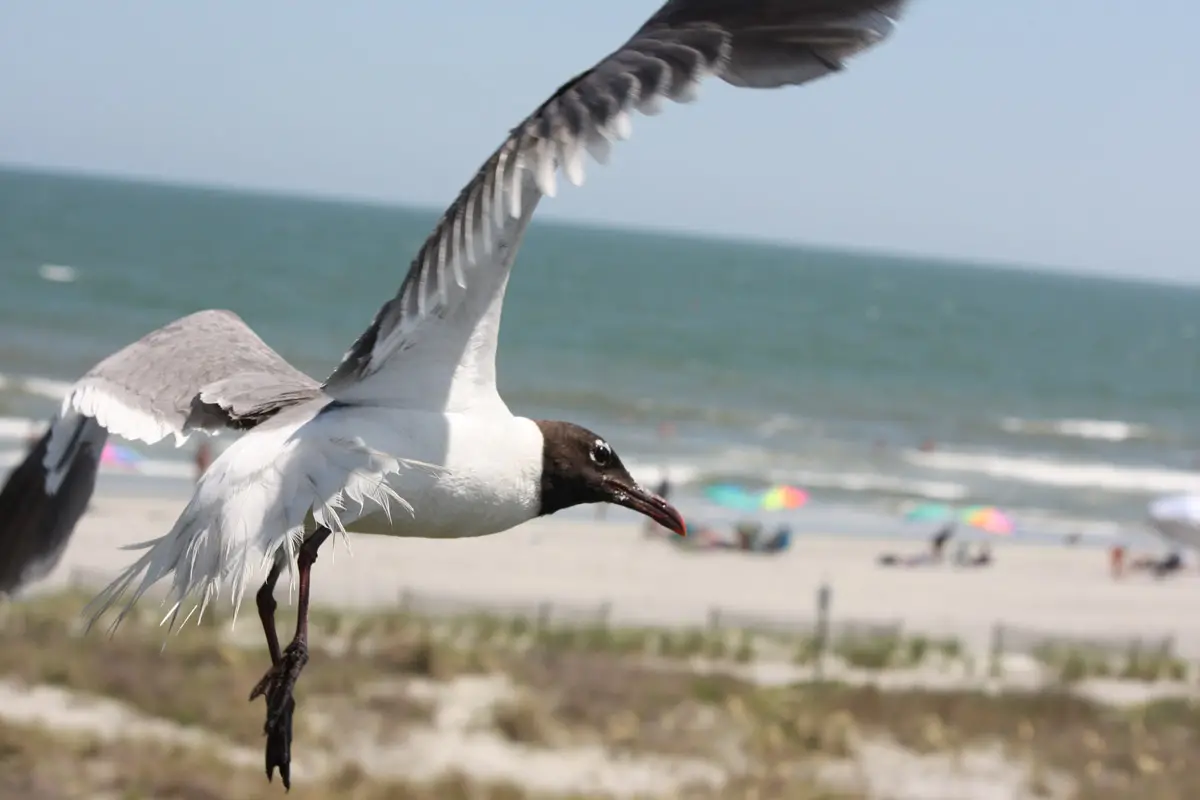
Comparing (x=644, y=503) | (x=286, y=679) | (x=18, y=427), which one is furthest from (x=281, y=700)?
(x=18, y=427)

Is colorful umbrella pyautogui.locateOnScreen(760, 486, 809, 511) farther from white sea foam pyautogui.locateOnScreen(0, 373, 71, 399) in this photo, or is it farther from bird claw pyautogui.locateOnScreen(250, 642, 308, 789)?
bird claw pyautogui.locateOnScreen(250, 642, 308, 789)

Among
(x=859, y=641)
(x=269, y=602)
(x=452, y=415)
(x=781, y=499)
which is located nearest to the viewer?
(x=452, y=415)

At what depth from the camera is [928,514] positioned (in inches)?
1141

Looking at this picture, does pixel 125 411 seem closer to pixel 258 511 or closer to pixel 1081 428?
pixel 258 511

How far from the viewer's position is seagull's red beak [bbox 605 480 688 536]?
389cm

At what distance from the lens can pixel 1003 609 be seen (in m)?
22.3

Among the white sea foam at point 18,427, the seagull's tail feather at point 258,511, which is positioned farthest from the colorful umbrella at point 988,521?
the seagull's tail feather at point 258,511

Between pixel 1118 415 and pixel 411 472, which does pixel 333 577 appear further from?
pixel 1118 415

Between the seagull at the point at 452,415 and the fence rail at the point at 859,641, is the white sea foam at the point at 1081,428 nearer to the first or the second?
the fence rail at the point at 859,641

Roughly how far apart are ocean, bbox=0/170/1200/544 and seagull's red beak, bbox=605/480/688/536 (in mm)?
13003

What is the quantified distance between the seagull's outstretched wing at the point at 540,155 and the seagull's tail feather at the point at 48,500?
1515mm

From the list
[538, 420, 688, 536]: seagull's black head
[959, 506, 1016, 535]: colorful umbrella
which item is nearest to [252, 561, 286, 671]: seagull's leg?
[538, 420, 688, 536]: seagull's black head

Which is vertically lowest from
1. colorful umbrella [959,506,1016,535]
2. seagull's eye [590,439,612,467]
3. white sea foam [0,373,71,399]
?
seagull's eye [590,439,612,467]

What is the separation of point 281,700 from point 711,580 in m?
20.1
